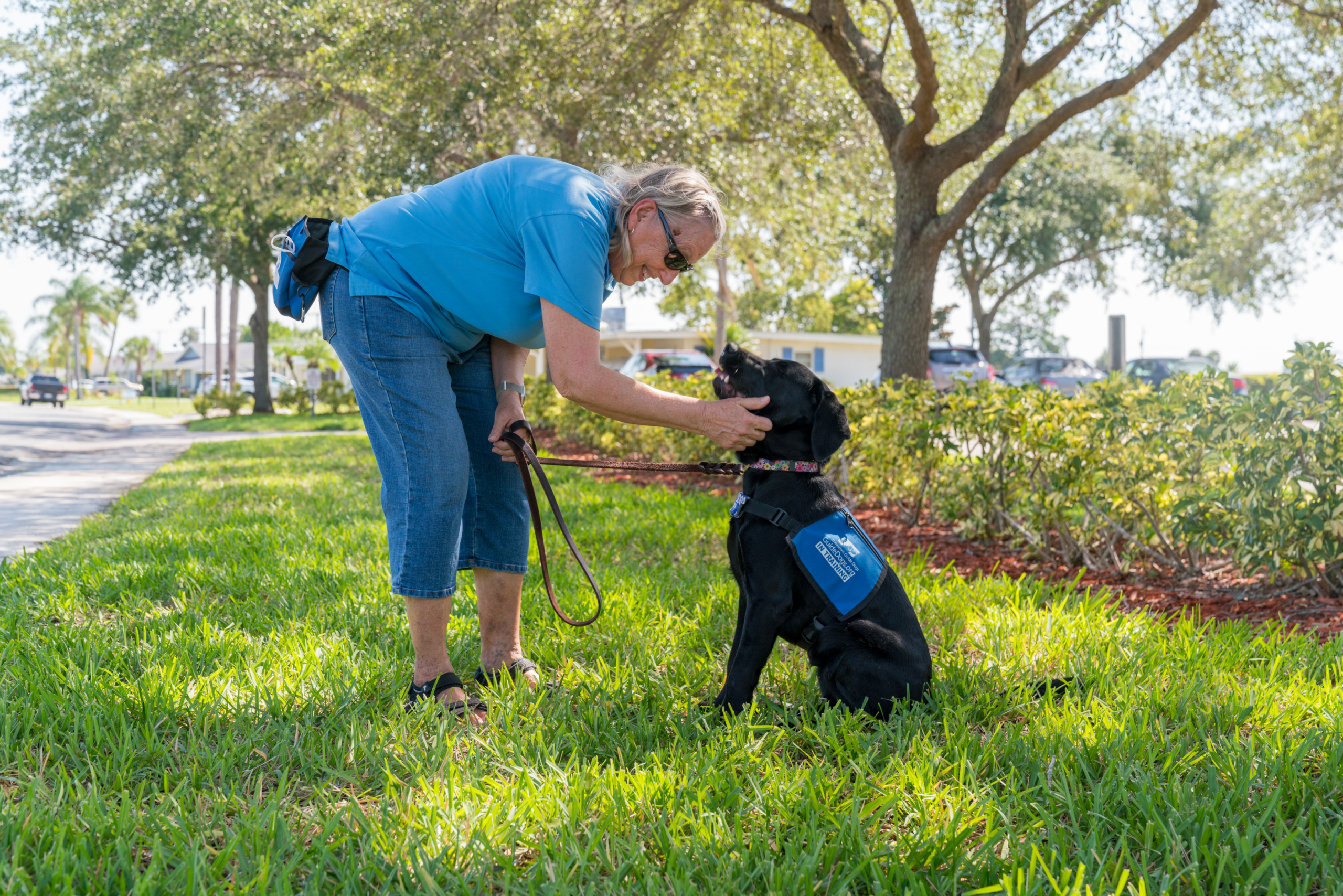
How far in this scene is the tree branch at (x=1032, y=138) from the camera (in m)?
7.24

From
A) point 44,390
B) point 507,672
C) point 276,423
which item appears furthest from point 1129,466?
point 44,390

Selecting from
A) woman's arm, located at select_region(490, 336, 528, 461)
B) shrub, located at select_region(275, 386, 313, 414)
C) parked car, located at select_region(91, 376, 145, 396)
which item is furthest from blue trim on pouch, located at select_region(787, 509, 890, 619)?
parked car, located at select_region(91, 376, 145, 396)

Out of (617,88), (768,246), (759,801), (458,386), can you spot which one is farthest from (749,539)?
(768,246)

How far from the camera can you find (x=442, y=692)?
8.52ft

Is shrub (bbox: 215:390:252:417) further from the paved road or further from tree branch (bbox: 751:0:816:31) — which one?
tree branch (bbox: 751:0:816:31)

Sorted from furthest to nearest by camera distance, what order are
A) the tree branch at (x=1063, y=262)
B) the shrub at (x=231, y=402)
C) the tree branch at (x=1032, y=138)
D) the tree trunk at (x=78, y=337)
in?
the tree trunk at (x=78, y=337), the tree branch at (x=1063, y=262), the shrub at (x=231, y=402), the tree branch at (x=1032, y=138)

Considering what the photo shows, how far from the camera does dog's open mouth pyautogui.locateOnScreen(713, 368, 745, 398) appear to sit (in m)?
2.79

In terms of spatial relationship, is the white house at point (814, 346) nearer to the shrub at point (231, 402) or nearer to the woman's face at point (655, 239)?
the shrub at point (231, 402)

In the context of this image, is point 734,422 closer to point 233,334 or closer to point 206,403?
point 206,403

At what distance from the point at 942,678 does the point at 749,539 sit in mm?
833

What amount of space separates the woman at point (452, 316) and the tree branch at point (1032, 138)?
550 centimetres

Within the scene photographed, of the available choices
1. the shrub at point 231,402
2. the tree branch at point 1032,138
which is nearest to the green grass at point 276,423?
the shrub at point 231,402

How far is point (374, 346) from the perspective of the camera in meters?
2.54

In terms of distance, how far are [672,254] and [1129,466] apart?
2.81m
